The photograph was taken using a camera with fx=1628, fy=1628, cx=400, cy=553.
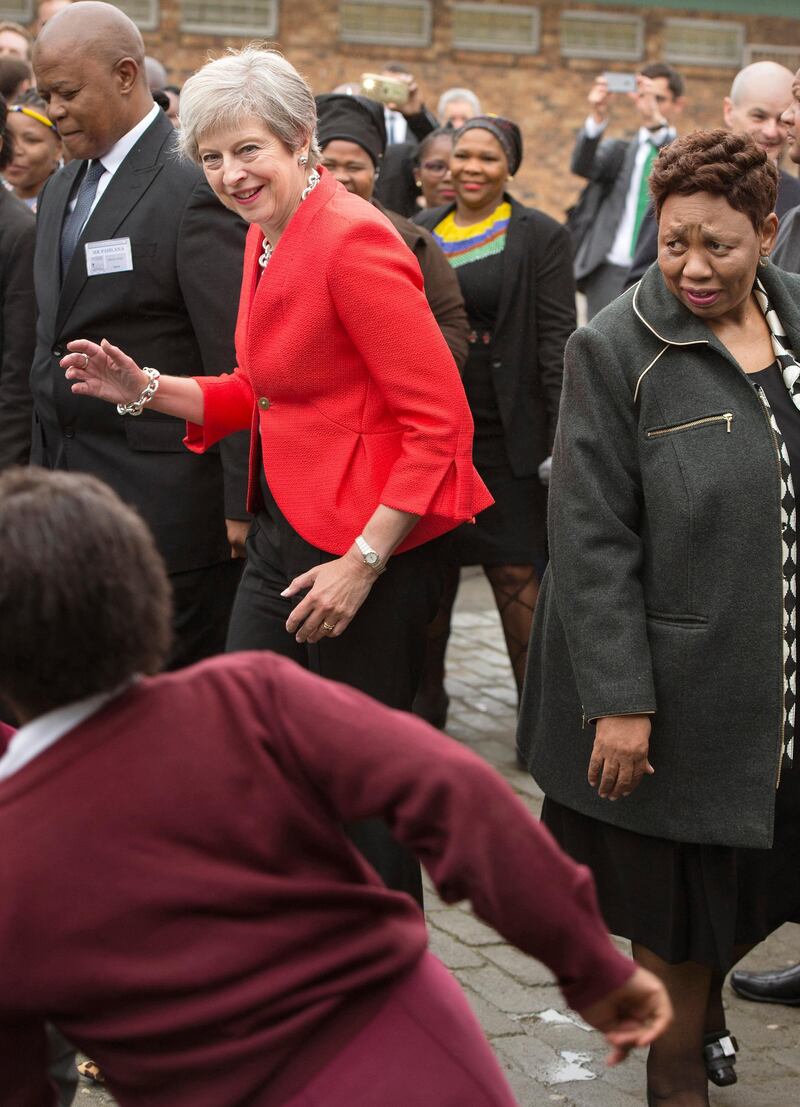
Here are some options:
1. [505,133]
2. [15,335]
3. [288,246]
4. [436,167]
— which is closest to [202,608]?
[15,335]

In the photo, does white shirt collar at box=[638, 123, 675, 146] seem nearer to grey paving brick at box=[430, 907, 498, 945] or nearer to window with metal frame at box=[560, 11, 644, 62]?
grey paving brick at box=[430, 907, 498, 945]

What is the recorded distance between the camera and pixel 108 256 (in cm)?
413

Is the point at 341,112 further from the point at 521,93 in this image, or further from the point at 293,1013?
the point at 521,93

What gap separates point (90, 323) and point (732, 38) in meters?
18.6

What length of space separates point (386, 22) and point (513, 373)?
48.4 feet

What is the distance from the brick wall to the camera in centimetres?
1905

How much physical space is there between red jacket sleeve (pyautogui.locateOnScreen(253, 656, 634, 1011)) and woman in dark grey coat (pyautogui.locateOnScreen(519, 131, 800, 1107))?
1.36m

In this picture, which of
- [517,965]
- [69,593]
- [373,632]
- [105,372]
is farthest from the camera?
[517,965]

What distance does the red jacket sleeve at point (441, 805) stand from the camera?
1.73m

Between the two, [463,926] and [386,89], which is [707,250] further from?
[386,89]

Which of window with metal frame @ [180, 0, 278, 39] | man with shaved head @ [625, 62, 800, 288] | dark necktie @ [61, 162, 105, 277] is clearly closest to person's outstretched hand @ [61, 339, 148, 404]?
dark necktie @ [61, 162, 105, 277]

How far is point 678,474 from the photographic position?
3.11 meters

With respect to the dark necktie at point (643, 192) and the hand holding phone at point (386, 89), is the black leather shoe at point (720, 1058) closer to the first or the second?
the hand holding phone at point (386, 89)

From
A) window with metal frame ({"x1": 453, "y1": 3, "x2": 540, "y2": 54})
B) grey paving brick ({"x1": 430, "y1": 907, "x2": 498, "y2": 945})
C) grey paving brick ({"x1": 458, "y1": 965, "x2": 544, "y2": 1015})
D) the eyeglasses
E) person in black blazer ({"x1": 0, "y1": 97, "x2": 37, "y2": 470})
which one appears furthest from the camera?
window with metal frame ({"x1": 453, "y1": 3, "x2": 540, "y2": 54})
